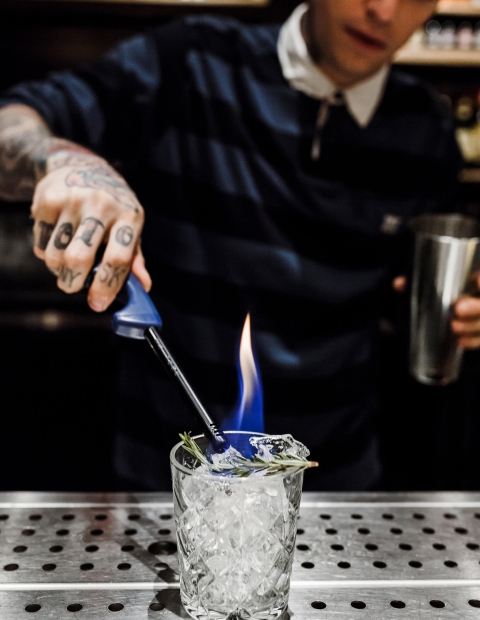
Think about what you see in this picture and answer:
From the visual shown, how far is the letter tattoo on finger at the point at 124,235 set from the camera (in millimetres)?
881

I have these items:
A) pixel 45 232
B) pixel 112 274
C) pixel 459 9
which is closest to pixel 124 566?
pixel 112 274

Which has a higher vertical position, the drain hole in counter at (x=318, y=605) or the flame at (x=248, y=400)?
the flame at (x=248, y=400)

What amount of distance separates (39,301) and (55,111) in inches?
58.2

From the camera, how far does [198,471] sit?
650 mm

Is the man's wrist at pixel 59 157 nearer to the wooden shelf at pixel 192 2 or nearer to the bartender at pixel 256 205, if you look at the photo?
the bartender at pixel 256 205

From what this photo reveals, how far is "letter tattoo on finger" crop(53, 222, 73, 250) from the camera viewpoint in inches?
34.5

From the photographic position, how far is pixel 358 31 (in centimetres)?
144

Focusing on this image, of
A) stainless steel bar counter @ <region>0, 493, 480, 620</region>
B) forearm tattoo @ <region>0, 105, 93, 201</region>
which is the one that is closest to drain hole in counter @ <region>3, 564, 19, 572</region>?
stainless steel bar counter @ <region>0, 493, 480, 620</region>

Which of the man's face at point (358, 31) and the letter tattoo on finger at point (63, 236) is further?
the man's face at point (358, 31)

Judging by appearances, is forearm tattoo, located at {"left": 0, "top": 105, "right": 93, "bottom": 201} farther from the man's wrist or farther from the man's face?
the man's face

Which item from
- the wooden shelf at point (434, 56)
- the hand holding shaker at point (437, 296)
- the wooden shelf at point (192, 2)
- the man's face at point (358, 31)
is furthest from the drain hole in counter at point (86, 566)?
the wooden shelf at point (434, 56)

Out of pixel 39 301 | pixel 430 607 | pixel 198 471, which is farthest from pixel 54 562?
pixel 39 301

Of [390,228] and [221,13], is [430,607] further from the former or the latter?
[221,13]

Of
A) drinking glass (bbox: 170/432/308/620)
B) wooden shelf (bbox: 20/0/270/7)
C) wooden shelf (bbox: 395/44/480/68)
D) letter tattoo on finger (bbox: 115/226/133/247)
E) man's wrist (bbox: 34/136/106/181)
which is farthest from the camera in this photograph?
wooden shelf (bbox: 395/44/480/68)
